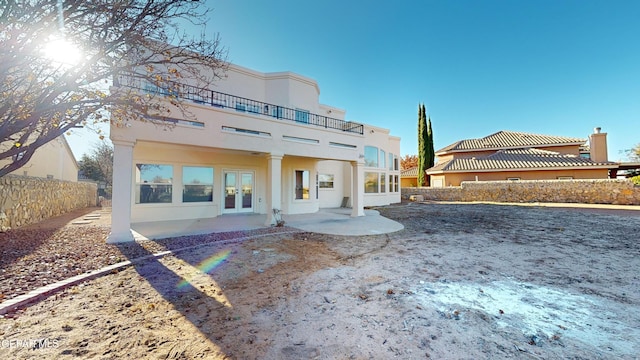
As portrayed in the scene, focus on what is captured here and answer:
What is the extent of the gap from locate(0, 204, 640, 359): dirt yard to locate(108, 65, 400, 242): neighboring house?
368 cm

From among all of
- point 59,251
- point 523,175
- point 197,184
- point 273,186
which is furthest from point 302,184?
point 523,175

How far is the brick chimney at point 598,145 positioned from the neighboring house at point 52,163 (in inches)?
1637

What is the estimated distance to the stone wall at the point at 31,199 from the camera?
8.63 meters

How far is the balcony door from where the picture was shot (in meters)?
12.2

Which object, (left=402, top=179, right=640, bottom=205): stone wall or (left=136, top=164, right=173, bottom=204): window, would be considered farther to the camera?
(left=402, top=179, right=640, bottom=205): stone wall

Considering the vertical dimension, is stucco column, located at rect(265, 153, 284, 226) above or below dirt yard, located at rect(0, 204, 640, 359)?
above

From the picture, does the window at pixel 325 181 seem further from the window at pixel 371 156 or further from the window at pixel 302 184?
the window at pixel 371 156

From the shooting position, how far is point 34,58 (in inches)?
172

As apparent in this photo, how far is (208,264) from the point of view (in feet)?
17.4

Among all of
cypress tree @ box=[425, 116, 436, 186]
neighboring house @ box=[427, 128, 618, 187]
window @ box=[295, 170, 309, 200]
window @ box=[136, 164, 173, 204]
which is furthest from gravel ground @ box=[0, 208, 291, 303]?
cypress tree @ box=[425, 116, 436, 186]

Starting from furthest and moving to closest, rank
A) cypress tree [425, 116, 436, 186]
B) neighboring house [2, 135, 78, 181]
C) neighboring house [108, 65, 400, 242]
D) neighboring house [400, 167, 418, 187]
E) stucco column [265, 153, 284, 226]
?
neighboring house [400, 167, 418, 187]
cypress tree [425, 116, 436, 186]
neighboring house [2, 135, 78, 181]
stucco column [265, 153, 284, 226]
neighboring house [108, 65, 400, 242]

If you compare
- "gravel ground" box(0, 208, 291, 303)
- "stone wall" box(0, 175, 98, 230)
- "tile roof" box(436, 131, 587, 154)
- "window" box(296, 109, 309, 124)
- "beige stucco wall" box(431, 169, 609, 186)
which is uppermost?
"tile roof" box(436, 131, 587, 154)

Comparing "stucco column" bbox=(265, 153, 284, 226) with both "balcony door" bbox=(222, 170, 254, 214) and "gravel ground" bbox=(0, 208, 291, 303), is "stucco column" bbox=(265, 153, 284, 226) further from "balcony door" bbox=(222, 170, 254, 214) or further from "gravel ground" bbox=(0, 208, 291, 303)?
"balcony door" bbox=(222, 170, 254, 214)

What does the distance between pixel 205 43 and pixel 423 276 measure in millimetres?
7283
